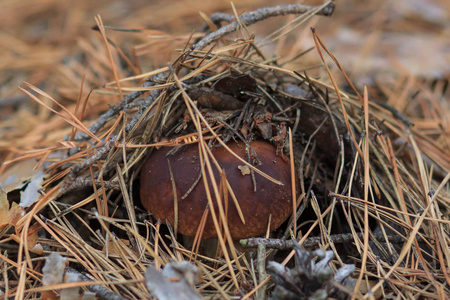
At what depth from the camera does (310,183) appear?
4.50 feet

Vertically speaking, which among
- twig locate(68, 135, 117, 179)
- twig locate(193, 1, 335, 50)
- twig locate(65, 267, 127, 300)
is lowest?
twig locate(65, 267, 127, 300)

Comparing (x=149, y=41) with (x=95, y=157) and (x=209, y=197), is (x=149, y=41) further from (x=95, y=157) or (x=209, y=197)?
(x=209, y=197)

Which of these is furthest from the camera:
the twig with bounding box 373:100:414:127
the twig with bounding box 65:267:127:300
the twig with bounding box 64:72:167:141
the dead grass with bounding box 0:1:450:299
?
the twig with bounding box 373:100:414:127

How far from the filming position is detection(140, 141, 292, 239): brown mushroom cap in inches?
45.0

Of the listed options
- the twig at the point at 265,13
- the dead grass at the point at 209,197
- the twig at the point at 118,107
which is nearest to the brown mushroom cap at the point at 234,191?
the dead grass at the point at 209,197

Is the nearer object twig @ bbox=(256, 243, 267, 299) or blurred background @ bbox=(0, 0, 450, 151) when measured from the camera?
twig @ bbox=(256, 243, 267, 299)

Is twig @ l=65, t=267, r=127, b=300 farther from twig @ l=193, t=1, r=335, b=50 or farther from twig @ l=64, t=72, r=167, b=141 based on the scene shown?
twig @ l=193, t=1, r=335, b=50

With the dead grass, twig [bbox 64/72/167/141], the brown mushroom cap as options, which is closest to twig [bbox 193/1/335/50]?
the dead grass

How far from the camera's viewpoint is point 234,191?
44.9 inches

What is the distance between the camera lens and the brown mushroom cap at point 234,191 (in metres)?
1.14

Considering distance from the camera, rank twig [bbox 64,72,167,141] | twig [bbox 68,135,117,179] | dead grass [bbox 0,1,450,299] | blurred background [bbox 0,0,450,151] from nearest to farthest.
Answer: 1. dead grass [bbox 0,1,450,299]
2. twig [bbox 68,135,117,179]
3. twig [bbox 64,72,167,141]
4. blurred background [bbox 0,0,450,151]

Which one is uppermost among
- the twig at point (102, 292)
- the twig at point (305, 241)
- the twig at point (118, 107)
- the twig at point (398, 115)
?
the twig at point (118, 107)

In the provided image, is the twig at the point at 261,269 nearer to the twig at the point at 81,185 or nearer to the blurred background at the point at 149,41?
the twig at the point at 81,185

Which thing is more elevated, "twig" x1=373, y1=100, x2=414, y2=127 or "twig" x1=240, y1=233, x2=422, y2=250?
"twig" x1=373, y1=100, x2=414, y2=127
